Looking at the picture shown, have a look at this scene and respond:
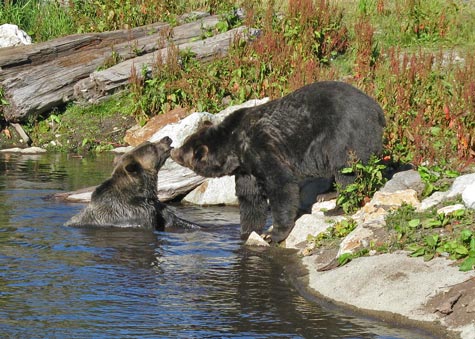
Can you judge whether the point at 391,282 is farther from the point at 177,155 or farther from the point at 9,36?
the point at 9,36

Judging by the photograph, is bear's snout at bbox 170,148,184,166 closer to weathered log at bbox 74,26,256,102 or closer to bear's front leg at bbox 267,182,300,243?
bear's front leg at bbox 267,182,300,243

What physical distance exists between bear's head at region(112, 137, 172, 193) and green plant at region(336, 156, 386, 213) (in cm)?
246

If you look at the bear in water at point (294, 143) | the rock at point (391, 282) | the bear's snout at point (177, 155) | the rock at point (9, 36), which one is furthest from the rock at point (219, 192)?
the rock at point (9, 36)

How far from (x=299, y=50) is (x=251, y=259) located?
26.6 ft

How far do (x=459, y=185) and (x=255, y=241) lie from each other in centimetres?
224

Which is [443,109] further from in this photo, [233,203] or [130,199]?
[130,199]

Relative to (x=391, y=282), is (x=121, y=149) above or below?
below

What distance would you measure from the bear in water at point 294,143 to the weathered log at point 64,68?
26.3 ft

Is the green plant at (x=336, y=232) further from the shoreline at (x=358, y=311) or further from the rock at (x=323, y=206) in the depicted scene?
the rock at (x=323, y=206)

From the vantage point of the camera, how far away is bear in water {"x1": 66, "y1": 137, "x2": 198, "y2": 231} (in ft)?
37.8

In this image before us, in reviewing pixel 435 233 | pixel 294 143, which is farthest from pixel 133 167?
pixel 435 233

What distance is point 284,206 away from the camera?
33.7 ft

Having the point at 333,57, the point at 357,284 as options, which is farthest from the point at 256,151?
the point at 333,57

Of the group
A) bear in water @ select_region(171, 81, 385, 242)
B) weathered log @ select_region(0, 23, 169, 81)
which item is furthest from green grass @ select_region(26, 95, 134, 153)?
bear in water @ select_region(171, 81, 385, 242)
